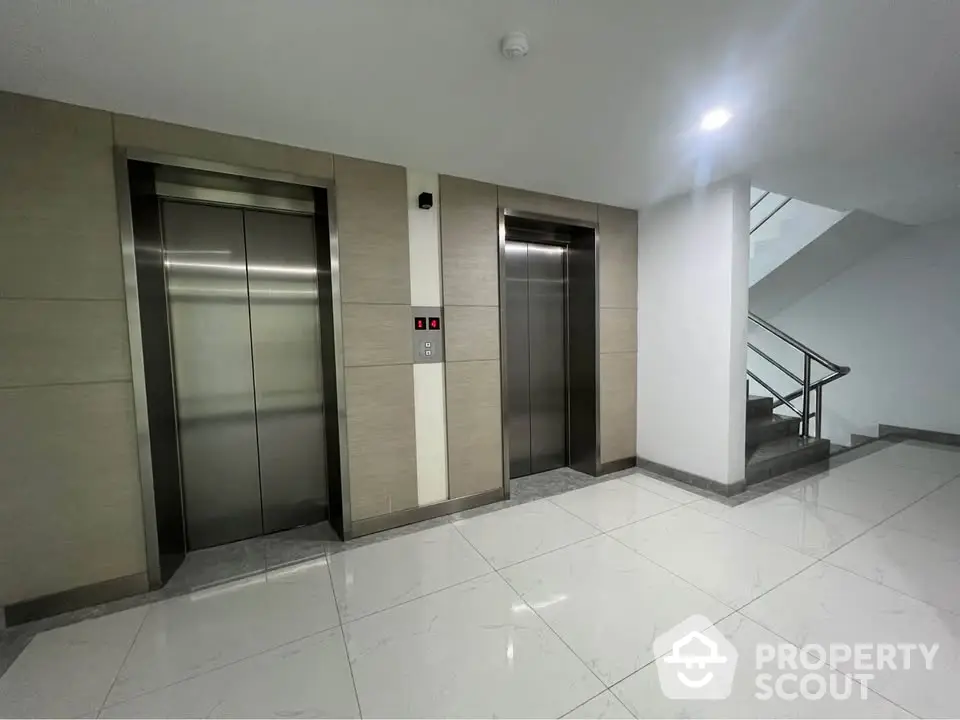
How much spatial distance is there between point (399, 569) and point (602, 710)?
1.44 meters

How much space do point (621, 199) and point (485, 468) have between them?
2.92 meters

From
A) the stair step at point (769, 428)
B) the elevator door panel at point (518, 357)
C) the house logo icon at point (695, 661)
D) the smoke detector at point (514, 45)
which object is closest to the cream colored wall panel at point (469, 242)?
the elevator door panel at point (518, 357)

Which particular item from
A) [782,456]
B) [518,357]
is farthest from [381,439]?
[782,456]

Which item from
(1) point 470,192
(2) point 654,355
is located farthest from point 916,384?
(1) point 470,192

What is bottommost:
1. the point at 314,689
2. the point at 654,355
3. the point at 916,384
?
the point at 314,689

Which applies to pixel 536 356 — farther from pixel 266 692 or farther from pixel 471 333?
pixel 266 692

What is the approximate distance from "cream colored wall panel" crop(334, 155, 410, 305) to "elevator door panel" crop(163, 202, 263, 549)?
0.81 metres

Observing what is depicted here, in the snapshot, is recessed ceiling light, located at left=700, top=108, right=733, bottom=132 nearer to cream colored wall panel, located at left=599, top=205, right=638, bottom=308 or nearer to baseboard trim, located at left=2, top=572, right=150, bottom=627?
cream colored wall panel, located at left=599, top=205, right=638, bottom=308

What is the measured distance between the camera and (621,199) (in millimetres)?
3908

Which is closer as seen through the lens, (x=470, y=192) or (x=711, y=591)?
(x=711, y=591)

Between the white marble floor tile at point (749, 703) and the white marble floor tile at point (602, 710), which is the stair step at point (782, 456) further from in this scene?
the white marble floor tile at point (602, 710)

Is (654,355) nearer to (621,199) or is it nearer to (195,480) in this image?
(621,199)

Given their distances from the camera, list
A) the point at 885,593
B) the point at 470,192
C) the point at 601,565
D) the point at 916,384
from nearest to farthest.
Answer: the point at 885,593, the point at 601,565, the point at 470,192, the point at 916,384

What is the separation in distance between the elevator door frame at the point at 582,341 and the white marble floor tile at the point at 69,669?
8.86 feet
